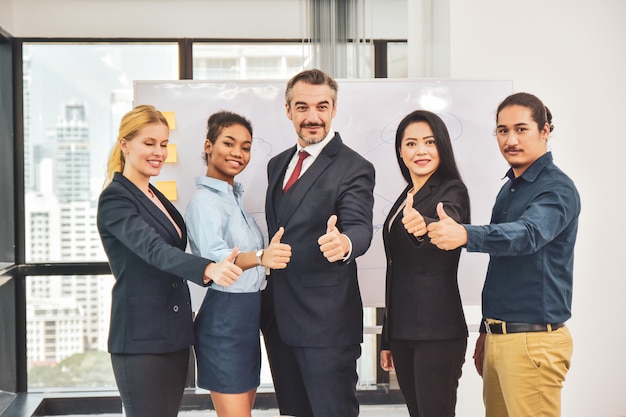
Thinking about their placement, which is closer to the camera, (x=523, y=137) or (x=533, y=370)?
(x=533, y=370)

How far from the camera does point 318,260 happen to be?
247 cm

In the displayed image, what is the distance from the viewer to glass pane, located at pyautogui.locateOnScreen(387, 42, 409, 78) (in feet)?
14.7

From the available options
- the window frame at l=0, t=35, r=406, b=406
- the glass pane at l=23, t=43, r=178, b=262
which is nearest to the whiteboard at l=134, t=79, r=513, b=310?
the window frame at l=0, t=35, r=406, b=406

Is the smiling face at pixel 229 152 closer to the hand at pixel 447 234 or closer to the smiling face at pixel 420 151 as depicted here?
the smiling face at pixel 420 151

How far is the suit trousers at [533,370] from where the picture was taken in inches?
90.0

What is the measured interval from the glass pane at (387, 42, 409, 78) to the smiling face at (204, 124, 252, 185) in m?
2.09

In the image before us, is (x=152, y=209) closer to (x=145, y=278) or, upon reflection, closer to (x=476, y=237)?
(x=145, y=278)

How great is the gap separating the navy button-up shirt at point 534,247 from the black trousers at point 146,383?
1253 millimetres

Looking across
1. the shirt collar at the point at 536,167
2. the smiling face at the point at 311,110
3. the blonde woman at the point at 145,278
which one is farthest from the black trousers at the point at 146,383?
the shirt collar at the point at 536,167

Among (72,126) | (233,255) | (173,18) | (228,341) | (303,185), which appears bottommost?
(228,341)

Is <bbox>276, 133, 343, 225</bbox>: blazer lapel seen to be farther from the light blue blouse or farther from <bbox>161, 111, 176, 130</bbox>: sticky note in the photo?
<bbox>161, 111, 176, 130</bbox>: sticky note

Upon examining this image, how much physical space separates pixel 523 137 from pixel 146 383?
1.72m

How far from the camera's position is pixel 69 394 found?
15.0 feet

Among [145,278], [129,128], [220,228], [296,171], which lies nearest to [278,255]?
[220,228]
